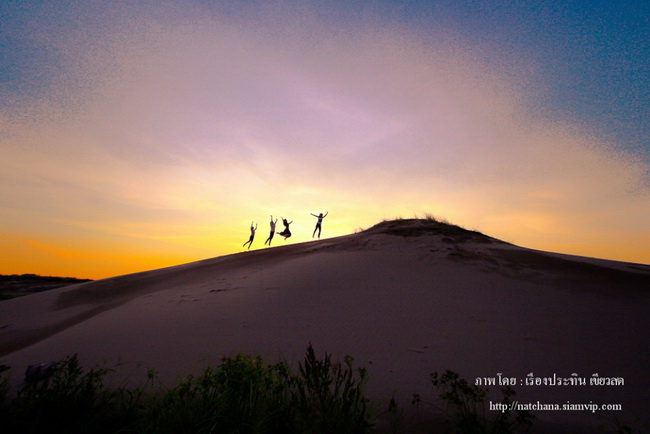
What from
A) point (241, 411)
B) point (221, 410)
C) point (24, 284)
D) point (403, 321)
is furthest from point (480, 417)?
point (24, 284)

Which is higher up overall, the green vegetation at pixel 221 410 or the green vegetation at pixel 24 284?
the green vegetation at pixel 221 410

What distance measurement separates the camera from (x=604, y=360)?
4309 mm

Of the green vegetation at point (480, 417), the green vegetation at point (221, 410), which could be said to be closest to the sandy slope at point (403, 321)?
the green vegetation at point (480, 417)

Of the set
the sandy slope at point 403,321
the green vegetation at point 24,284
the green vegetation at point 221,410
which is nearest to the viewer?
the green vegetation at point 221,410

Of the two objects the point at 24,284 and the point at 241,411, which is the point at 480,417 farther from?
the point at 24,284

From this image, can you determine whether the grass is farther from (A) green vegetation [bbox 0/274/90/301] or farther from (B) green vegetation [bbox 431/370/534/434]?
(A) green vegetation [bbox 0/274/90/301]

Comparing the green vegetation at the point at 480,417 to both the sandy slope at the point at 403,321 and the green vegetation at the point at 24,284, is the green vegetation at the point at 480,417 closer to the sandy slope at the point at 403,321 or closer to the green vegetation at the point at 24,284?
the sandy slope at the point at 403,321

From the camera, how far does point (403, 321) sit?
223 inches

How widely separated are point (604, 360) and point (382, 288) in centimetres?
396

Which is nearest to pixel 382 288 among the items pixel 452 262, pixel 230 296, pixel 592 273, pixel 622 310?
pixel 452 262

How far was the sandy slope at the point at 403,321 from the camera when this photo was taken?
163 inches

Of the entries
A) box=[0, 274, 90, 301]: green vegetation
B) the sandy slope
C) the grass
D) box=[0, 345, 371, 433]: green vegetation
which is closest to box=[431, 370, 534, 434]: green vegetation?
the grass

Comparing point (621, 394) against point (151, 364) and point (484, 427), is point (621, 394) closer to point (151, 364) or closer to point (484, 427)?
point (484, 427)

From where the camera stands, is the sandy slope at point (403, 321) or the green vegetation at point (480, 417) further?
the sandy slope at point (403, 321)
